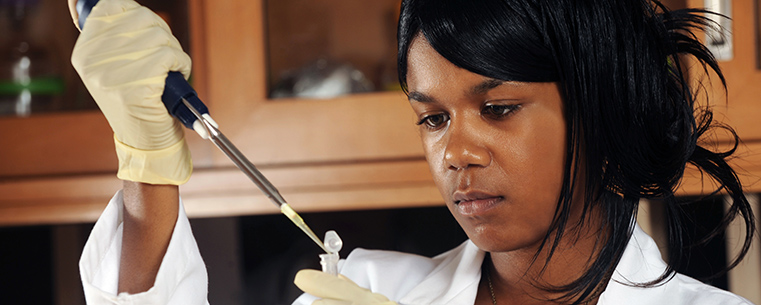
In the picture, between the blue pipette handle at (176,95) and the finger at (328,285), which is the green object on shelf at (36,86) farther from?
the finger at (328,285)

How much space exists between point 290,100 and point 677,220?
0.71 metres

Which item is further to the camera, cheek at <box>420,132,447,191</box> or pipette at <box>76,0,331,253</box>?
cheek at <box>420,132,447,191</box>

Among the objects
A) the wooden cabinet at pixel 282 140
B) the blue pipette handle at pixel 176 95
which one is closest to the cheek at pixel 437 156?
the blue pipette handle at pixel 176 95

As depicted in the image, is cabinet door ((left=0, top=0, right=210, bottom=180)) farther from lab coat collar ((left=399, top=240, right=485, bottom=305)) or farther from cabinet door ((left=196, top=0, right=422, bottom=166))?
lab coat collar ((left=399, top=240, right=485, bottom=305))

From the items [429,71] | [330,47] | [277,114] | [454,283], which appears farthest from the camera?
[330,47]

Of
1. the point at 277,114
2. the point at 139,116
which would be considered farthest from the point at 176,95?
the point at 277,114

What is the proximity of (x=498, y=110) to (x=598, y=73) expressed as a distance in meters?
0.11

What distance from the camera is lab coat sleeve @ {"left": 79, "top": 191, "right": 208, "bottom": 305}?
2.15ft

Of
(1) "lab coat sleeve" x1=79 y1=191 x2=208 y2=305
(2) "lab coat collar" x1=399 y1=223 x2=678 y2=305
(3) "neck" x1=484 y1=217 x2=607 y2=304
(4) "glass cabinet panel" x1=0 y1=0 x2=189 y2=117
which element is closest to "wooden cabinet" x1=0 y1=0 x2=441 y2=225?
(4) "glass cabinet panel" x1=0 y1=0 x2=189 y2=117

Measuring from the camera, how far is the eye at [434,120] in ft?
2.36

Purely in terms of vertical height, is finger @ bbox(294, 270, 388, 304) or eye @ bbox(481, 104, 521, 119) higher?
eye @ bbox(481, 104, 521, 119)

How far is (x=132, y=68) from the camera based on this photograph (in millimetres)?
604

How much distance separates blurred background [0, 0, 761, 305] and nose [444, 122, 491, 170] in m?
0.52

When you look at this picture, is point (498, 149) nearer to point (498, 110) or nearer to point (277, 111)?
point (498, 110)
